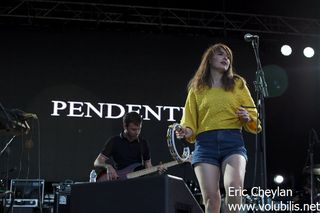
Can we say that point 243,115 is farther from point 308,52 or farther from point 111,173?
point 308,52

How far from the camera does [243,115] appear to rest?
12.5 ft

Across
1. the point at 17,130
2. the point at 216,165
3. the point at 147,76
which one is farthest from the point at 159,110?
the point at 216,165

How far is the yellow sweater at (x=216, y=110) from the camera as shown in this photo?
3.85 metres

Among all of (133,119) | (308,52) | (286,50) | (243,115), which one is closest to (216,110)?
(243,115)

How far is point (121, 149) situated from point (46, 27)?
493 centimetres

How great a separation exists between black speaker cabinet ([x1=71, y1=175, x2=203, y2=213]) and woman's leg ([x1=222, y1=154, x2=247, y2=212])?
2.71ft

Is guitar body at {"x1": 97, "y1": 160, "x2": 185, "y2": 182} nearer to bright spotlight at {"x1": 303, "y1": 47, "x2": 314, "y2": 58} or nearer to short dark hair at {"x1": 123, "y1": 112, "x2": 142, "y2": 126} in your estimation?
short dark hair at {"x1": 123, "y1": 112, "x2": 142, "y2": 126}

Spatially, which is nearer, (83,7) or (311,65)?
(83,7)

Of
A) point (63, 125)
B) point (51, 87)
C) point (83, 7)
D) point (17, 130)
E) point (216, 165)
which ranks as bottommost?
point (216, 165)

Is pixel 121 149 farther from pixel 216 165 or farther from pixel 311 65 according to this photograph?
pixel 311 65

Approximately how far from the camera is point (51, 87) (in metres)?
10.2

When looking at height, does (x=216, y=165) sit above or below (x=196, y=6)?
below

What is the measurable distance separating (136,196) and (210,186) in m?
1.26

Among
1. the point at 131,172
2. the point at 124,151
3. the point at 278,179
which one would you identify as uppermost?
the point at 278,179
